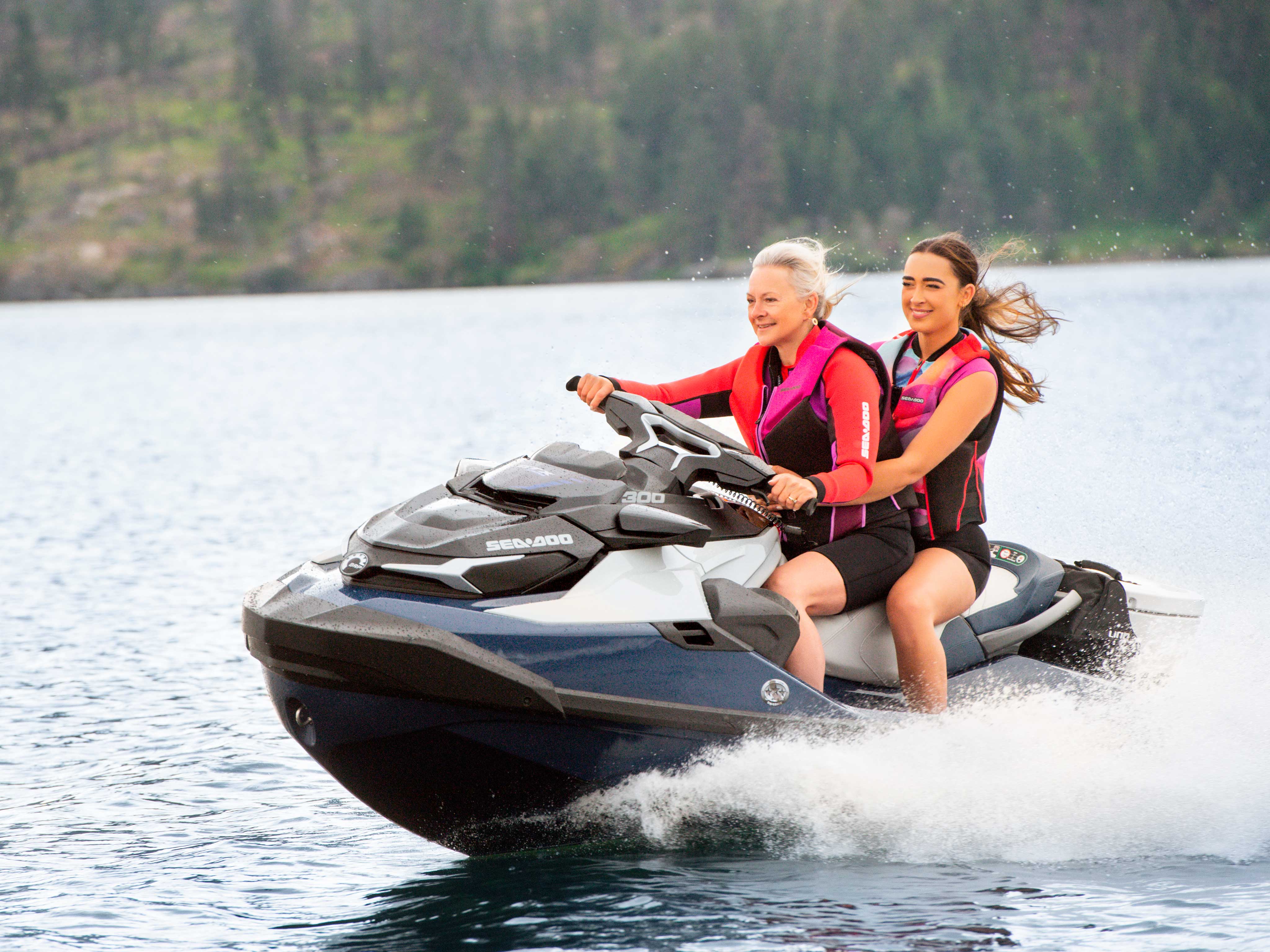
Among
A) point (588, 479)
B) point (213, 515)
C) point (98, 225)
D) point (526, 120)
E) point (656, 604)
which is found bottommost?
point (213, 515)

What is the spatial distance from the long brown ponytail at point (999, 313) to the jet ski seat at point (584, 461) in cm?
118

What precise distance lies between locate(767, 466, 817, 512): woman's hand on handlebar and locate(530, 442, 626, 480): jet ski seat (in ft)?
1.45

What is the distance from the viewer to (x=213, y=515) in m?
14.9

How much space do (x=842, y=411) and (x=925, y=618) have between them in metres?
0.63

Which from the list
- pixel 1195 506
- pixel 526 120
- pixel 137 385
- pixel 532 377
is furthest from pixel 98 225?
pixel 1195 506

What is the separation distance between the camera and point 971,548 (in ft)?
14.3

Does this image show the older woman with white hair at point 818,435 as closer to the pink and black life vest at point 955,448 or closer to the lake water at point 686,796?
the pink and black life vest at point 955,448

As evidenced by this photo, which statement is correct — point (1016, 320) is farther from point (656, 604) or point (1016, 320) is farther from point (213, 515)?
point (213, 515)

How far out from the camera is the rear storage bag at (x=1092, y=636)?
4.61m

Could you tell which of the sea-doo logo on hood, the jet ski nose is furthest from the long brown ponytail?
the jet ski nose

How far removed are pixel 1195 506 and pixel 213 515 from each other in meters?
9.26

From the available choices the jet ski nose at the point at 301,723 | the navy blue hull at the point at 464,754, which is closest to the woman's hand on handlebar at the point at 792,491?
the navy blue hull at the point at 464,754

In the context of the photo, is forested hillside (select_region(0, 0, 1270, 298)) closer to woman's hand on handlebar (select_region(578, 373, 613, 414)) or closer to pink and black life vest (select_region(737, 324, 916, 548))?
pink and black life vest (select_region(737, 324, 916, 548))

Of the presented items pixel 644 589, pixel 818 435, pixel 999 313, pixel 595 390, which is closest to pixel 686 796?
pixel 644 589
